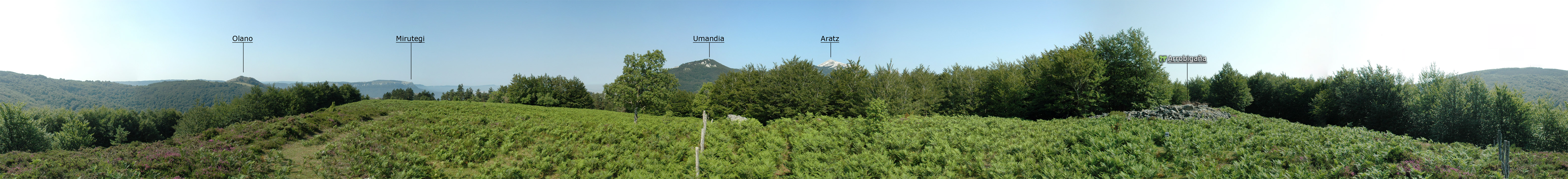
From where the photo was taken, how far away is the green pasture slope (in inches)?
324

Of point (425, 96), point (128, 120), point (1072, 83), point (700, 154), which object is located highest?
point (1072, 83)

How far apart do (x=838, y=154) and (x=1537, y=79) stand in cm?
17561

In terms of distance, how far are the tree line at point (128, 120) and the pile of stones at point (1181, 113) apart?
1546 inches

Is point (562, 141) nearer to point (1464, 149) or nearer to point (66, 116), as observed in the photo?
point (1464, 149)

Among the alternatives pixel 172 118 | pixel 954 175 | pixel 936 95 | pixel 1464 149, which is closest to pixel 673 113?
pixel 936 95

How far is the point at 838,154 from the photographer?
11.5 metres

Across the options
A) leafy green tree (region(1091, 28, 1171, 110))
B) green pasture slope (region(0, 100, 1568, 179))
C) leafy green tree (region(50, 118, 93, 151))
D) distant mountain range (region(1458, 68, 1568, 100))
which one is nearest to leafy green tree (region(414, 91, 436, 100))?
leafy green tree (region(50, 118, 93, 151))

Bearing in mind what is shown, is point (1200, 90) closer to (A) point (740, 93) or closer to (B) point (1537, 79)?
(A) point (740, 93)

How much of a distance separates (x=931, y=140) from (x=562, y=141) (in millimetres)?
12520

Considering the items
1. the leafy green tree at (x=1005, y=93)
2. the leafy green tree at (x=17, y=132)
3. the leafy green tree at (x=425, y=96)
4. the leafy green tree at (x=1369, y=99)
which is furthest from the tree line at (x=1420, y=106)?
the leafy green tree at (x=425, y=96)

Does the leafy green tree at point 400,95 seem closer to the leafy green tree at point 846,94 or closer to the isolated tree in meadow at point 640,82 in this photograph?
the isolated tree in meadow at point 640,82

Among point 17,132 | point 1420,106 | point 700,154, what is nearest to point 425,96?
point 17,132

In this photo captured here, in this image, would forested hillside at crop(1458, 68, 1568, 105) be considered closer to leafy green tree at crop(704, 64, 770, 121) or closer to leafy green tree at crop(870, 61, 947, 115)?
leafy green tree at crop(870, 61, 947, 115)

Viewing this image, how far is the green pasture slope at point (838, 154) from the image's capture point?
8219 millimetres
